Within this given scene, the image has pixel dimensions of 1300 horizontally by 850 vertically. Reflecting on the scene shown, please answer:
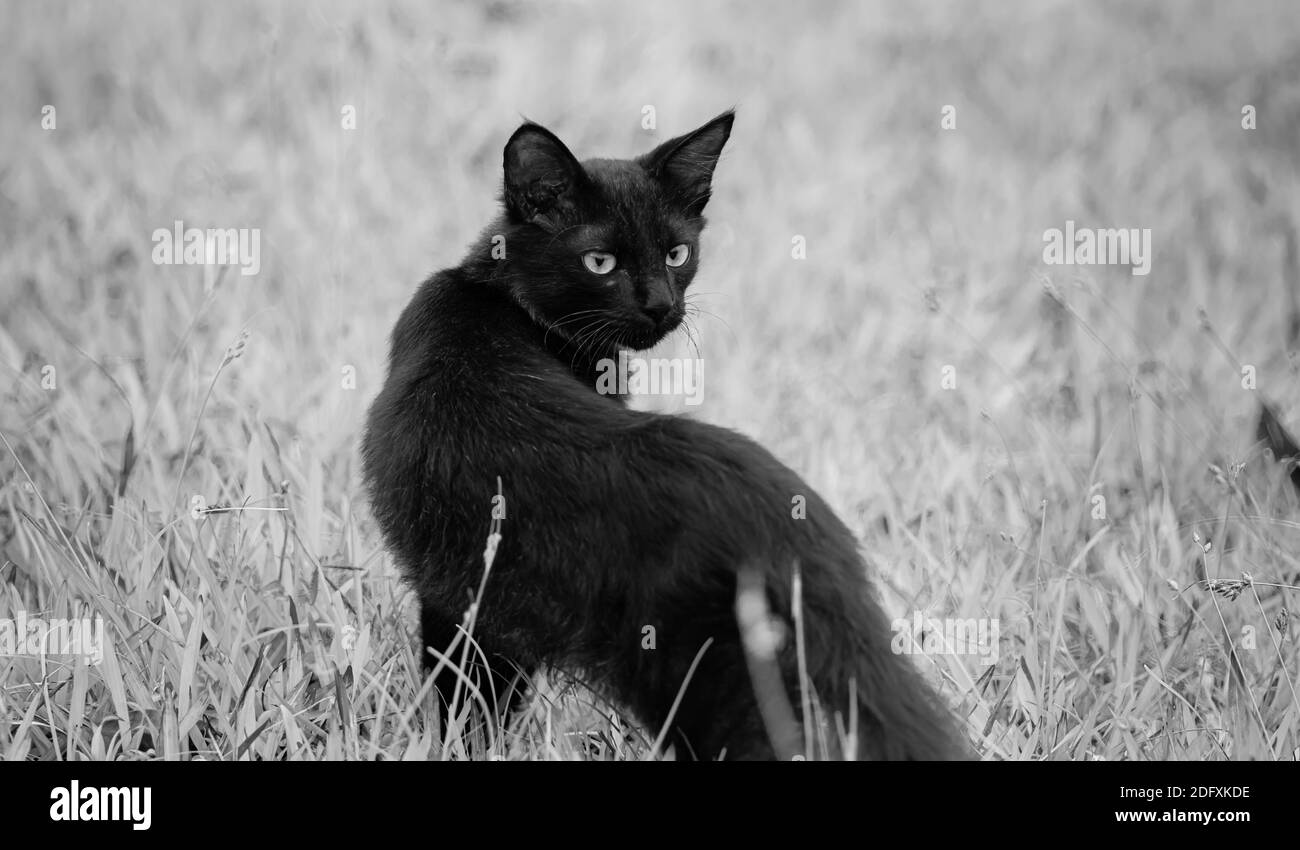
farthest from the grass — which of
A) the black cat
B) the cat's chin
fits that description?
the cat's chin

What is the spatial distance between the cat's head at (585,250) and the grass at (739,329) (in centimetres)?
87

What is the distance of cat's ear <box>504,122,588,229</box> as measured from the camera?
3006 millimetres

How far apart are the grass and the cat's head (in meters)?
0.87

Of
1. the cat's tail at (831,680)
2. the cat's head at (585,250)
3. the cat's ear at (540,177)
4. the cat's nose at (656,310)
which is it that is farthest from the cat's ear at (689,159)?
the cat's tail at (831,680)

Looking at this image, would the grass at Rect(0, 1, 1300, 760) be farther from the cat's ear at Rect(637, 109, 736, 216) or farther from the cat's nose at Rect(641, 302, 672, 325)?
the cat's nose at Rect(641, 302, 672, 325)

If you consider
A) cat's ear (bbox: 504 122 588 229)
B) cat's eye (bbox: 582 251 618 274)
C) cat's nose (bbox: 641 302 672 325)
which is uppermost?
cat's ear (bbox: 504 122 588 229)

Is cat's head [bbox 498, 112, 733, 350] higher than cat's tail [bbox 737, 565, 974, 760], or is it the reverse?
cat's head [bbox 498, 112, 733, 350]

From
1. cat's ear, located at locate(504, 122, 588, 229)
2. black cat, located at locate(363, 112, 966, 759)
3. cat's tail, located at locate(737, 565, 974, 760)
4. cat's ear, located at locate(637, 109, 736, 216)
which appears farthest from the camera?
cat's ear, located at locate(637, 109, 736, 216)

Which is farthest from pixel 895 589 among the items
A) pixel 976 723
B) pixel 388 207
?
pixel 388 207

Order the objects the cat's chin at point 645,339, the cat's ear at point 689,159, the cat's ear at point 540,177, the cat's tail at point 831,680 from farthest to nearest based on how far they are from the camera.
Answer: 1. the cat's ear at point 689,159
2. the cat's chin at point 645,339
3. the cat's ear at point 540,177
4. the cat's tail at point 831,680

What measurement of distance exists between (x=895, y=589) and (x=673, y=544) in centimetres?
129

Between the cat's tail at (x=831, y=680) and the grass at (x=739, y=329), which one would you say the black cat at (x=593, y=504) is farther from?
the grass at (x=739, y=329)

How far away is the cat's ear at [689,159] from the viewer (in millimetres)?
3324
